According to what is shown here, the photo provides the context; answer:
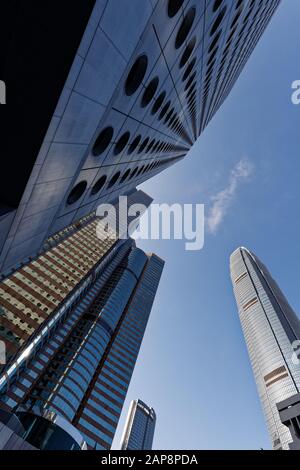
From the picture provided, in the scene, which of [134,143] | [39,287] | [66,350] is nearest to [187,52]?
[134,143]

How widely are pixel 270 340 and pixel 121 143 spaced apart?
5871 inches

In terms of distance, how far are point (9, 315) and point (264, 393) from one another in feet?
430

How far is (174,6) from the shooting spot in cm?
763

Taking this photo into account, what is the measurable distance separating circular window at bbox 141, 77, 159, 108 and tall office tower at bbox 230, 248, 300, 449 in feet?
394

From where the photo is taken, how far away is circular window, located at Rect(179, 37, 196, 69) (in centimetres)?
1085

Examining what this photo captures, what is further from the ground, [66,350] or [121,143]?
[121,143]

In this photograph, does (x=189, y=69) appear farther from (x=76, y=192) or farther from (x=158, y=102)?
(x=76, y=192)

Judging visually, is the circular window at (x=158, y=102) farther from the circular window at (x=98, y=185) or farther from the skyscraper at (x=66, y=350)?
the skyscraper at (x=66, y=350)

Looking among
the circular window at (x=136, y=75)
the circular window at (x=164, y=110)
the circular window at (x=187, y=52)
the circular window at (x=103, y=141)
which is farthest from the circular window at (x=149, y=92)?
the circular window at (x=164, y=110)

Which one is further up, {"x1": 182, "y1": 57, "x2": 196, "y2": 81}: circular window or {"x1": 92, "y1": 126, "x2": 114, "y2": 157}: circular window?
{"x1": 182, "y1": 57, "x2": 196, "y2": 81}: circular window

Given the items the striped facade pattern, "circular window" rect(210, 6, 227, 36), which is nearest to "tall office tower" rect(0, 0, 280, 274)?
"circular window" rect(210, 6, 227, 36)

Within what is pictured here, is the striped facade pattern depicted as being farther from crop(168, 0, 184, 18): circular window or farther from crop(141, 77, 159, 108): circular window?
crop(168, 0, 184, 18): circular window

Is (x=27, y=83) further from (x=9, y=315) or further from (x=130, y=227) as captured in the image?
(x=130, y=227)
